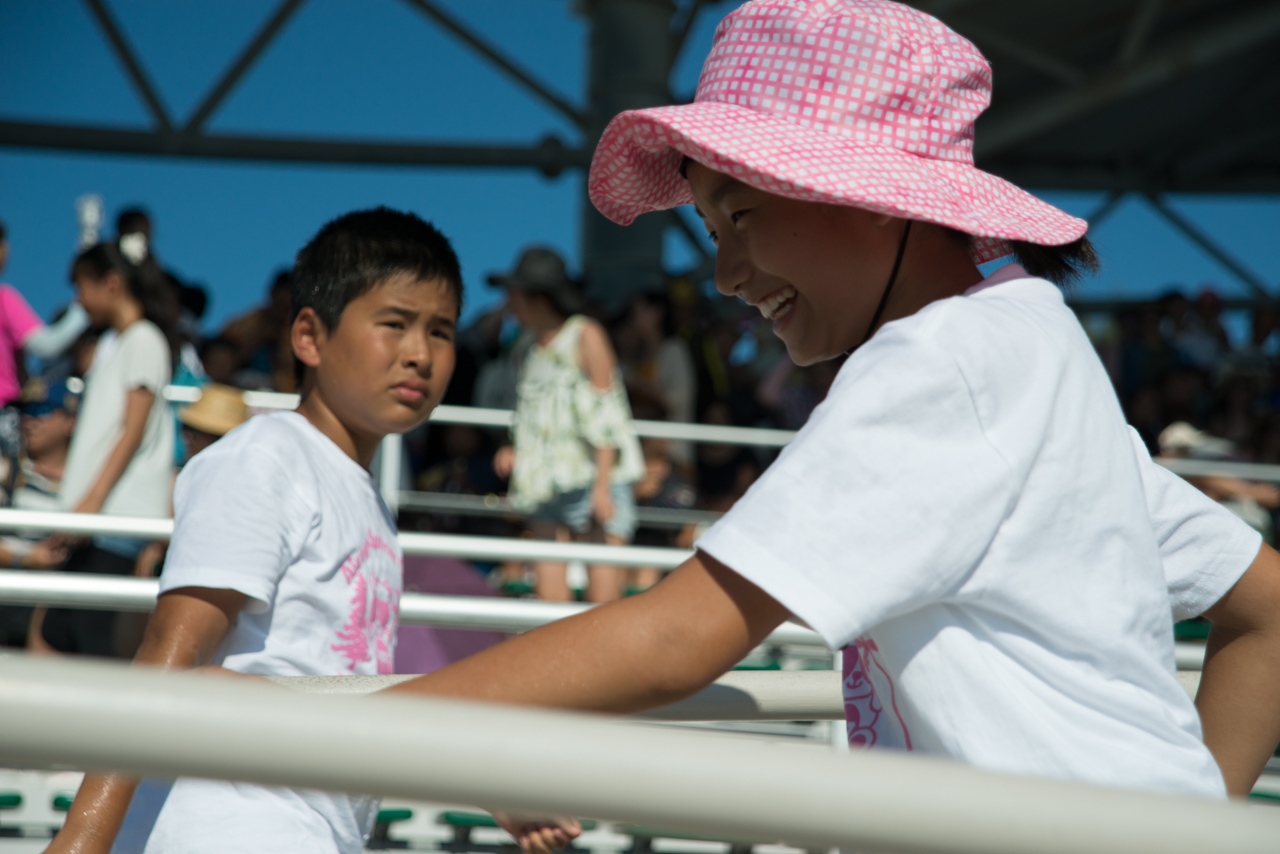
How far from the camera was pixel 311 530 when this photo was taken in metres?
1.76

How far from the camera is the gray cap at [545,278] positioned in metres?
5.71

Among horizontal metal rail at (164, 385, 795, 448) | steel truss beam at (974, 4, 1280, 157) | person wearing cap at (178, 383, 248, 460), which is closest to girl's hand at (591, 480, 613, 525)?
horizontal metal rail at (164, 385, 795, 448)

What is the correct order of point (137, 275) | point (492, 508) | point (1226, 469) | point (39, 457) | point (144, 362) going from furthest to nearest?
point (1226, 469) → point (492, 508) → point (39, 457) → point (137, 275) → point (144, 362)

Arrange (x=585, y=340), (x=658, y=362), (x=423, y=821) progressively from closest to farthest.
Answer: (x=423, y=821), (x=585, y=340), (x=658, y=362)

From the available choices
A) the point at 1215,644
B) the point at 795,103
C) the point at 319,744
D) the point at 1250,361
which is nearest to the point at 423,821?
the point at 1215,644

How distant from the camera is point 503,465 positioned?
6387mm

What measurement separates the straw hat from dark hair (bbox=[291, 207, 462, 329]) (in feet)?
9.01

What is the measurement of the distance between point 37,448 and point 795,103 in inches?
185

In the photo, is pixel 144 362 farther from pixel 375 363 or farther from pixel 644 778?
pixel 644 778

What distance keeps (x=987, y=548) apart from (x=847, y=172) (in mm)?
338

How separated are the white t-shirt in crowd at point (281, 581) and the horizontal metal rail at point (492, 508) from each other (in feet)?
14.5

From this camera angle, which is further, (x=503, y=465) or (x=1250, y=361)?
(x=1250, y=361)

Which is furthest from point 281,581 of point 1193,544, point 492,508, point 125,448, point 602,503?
point 492,508

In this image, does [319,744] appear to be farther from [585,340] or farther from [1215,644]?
[585,340]
